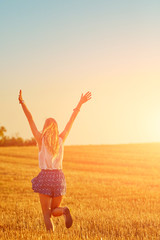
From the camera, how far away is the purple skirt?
20.7 ft

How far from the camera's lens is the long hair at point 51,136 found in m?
6.38

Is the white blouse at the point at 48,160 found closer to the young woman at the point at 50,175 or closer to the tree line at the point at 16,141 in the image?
the young woman at the point at 50,175

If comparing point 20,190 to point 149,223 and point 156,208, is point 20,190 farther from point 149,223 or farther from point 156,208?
point 149,223

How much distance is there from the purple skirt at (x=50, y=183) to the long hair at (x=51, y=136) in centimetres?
35

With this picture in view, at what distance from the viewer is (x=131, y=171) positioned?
26.1 m

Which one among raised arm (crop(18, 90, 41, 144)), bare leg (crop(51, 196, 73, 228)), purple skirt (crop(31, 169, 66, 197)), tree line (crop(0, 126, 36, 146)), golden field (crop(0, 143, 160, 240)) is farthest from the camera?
tree line (crop(0, 126, 36, 146))

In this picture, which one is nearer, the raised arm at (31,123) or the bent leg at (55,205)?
the bent leg at (55,205)

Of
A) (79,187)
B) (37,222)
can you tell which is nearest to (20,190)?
(79,187)

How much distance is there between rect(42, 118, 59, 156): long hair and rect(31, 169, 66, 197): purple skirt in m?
0.35

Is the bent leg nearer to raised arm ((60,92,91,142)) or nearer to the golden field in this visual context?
the golden field

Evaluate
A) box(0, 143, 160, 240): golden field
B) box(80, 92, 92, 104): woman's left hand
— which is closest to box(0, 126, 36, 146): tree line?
box(0, 143, 160, 240): golden field

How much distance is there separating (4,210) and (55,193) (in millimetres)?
5432

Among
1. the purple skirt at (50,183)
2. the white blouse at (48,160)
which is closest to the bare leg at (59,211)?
the purple skirt at (50,183)

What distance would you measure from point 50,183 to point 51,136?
2.55ft
